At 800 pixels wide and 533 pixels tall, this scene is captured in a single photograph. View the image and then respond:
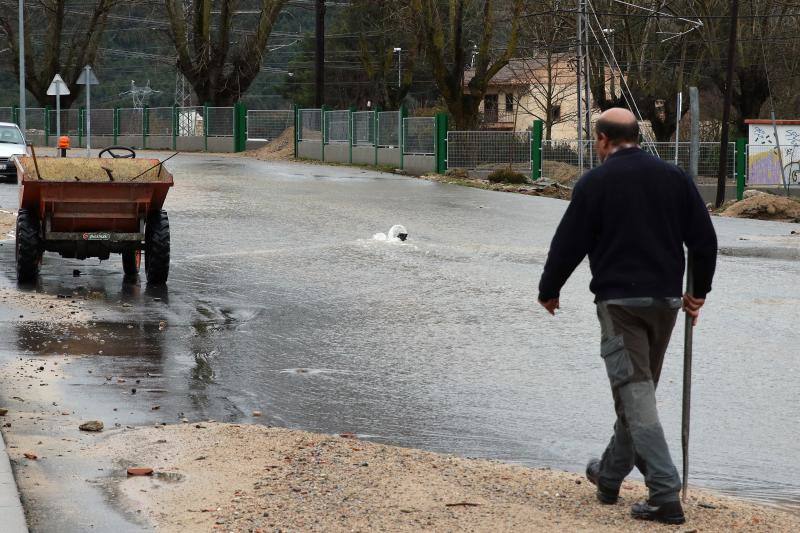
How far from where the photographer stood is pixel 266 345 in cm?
1034

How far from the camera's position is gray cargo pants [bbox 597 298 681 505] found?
17.7 feet

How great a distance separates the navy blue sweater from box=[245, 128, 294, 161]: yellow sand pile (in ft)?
128

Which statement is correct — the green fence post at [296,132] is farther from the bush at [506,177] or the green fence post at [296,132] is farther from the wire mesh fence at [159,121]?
the bush at [506,177]

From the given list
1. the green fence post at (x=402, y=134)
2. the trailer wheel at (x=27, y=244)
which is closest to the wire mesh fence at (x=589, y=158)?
the green fence post at (x=402, y=134)

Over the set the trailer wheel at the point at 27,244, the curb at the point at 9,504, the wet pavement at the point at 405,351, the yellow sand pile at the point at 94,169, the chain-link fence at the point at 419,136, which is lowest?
the wet pavement at the point at 405,351

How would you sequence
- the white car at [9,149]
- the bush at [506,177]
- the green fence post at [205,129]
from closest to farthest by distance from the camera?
the white car at [9,149]
the bush at [506,177]
the green fence post at [205,129]

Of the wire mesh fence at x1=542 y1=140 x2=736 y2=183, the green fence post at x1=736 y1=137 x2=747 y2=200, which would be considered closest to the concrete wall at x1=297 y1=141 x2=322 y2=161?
the wire mesh fence at x1=542 y1=140 x2=736 y2=183

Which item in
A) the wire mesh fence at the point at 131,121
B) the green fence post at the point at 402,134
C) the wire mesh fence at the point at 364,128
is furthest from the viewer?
the wire mesh fence at the point at 131,121

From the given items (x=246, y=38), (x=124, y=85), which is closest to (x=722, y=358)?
(x=246, y=38)

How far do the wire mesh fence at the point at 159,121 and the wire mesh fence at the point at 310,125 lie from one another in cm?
1003

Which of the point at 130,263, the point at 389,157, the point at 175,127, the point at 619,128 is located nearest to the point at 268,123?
the point at 175,127

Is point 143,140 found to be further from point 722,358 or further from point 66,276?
point 722,358

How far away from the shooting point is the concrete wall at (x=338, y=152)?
40.5 meters

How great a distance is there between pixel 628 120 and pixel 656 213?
0.46 m
